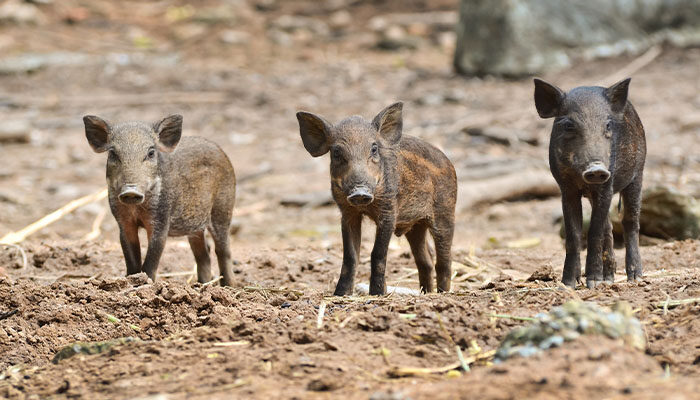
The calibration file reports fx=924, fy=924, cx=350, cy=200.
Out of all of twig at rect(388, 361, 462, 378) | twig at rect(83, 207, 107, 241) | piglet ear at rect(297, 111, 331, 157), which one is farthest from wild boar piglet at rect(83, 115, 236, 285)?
twig at rect(388, 361, 462, 378)

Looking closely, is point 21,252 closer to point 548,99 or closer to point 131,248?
point 131,248

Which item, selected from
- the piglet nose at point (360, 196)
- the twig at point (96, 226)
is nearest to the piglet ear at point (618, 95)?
the piglet nose at point (360, 196)

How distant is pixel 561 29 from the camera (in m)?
17.3

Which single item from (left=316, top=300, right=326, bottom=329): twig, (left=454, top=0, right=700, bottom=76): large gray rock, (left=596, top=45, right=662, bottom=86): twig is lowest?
(left=316, top=300, right=326, bottom=329): twig

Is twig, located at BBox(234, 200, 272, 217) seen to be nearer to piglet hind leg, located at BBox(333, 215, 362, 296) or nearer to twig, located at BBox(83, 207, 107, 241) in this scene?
twig, located at BBox(83, 207, 107, 241)

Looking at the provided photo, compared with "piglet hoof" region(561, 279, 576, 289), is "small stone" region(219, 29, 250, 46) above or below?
above

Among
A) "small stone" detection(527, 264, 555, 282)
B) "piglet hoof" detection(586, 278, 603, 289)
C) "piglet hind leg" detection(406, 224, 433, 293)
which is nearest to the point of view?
"piglet hoof" detection(586, 278, 603, 289)

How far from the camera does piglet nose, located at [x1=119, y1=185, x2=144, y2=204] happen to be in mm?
6363

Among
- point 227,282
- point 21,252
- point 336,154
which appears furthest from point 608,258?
point 21,252

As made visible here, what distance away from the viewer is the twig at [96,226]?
10.3m

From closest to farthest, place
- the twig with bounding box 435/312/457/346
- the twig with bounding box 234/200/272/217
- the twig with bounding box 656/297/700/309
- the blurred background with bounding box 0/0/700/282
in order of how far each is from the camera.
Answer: the twig with bounding box 435/312/457/346
the twig with bounding box 656/297/700/309
the blurred background with bounding box 0/0/700/282
the twig with bounding box 234/200/272/217

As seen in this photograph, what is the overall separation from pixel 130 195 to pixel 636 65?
41.0ft

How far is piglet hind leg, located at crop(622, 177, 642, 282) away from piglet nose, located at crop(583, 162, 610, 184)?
3.53 ft

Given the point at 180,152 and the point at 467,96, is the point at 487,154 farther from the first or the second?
the point at 180,152
